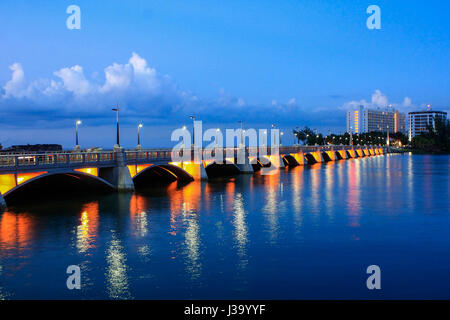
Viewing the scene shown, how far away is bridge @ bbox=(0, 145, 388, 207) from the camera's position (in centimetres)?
3522

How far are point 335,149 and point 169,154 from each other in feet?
342

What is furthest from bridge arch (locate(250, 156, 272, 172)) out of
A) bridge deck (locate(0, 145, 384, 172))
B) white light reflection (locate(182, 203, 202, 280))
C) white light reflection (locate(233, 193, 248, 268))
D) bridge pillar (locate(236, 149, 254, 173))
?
white light reflection (locate(182, 203, 202, 280))

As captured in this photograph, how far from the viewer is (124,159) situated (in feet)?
155

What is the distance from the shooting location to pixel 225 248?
23.5m

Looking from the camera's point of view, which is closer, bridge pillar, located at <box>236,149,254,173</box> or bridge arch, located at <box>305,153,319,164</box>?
bridge pillar, located at <box>236,149,254,173</box>

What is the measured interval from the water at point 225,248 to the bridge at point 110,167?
2.89m

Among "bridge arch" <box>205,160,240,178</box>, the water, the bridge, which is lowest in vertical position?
the water

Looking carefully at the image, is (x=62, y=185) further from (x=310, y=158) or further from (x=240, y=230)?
(x=310, y=158)

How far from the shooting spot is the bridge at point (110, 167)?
35.2m

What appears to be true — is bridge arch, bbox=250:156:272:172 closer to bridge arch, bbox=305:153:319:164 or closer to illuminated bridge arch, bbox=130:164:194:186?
illuminated bridge arch, bbox=130:164:194:186

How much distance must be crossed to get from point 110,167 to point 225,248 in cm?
2757

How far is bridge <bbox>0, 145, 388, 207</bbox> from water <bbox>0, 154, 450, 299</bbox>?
289 cm

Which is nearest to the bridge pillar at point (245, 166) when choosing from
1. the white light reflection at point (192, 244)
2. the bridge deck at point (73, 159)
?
the bridge deck at point (73, 159)
